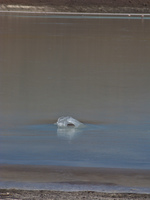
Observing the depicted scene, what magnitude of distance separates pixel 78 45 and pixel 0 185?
16013mm

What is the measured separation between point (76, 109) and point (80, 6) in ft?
273

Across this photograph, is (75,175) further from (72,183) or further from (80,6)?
(80,6)

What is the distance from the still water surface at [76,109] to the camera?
568cm

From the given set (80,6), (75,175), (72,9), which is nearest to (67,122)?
(75,175)

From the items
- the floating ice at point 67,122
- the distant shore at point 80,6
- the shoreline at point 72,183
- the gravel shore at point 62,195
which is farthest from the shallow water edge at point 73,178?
the distant shore at point 80,6

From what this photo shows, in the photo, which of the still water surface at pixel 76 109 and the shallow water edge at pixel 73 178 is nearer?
the shallow water edge at pixel 73 178

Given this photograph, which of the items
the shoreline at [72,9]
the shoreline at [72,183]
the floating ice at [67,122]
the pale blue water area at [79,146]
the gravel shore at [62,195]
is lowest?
the gravel shore at [62,195]

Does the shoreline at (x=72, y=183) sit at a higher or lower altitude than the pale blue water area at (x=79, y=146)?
lower

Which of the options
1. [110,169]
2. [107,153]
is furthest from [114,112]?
[110,169]

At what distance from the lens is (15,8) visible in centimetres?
8538

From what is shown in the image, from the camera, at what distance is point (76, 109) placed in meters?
8.18

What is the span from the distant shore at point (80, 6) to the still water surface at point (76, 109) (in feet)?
232

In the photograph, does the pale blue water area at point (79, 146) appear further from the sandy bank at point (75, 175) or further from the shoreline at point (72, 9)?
the shoreline at point (72, 9)

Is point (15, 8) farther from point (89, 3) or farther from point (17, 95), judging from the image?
point (17, 95)
